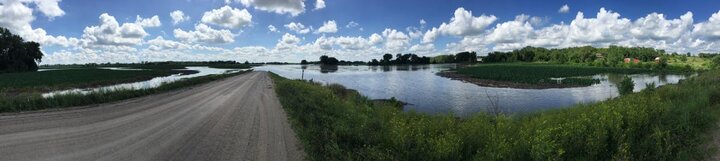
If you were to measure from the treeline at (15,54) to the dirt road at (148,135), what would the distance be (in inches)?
3864

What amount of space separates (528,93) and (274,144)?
39.6 metres

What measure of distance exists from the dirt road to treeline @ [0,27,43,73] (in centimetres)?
9814

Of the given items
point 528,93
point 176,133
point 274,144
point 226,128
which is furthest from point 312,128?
point 528,93

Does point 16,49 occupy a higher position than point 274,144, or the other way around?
point 16,49

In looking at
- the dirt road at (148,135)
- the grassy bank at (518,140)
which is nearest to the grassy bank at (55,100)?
the dirt road at (148,135)

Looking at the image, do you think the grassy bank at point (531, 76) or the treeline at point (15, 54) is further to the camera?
the treeline at point (15, 54)

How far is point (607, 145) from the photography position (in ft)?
35.1

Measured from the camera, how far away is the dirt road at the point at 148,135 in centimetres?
1121

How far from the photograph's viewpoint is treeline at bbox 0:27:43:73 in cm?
9444

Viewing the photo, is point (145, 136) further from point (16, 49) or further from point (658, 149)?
point (16, 49)

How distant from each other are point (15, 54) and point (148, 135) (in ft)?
368

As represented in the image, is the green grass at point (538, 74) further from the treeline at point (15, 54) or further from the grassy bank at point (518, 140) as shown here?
the treeline at point (15, 54)

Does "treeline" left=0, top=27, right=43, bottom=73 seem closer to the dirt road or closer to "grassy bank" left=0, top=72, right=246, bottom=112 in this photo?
"grassy bank" left=0, top=72, right=246, bottom=112

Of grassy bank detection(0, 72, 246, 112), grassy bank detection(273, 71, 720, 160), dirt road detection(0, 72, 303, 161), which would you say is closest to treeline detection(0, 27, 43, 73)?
grassy bank detection(0, 72, 246, 112)
